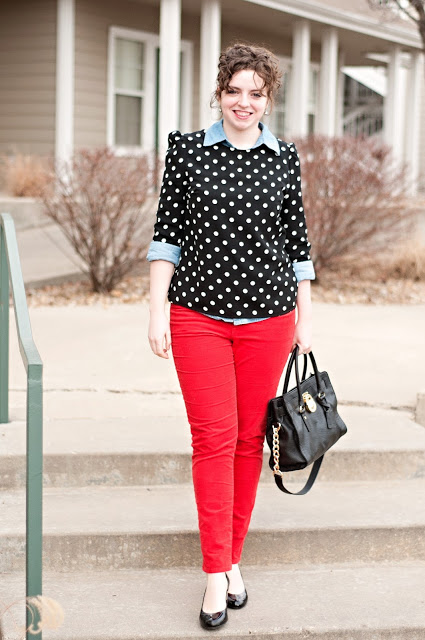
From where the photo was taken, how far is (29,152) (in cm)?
1200

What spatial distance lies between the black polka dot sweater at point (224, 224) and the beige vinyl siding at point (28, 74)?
9156 millimetres

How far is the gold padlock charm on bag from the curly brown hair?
3.19 ft

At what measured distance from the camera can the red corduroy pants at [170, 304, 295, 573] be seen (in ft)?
9.23

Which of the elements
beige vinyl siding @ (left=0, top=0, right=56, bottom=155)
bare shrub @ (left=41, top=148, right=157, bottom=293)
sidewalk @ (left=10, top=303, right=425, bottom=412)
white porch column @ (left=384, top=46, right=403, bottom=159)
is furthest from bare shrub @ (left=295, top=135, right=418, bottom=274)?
white porch column @ (left=384, top=46, right=403, bottom=159)

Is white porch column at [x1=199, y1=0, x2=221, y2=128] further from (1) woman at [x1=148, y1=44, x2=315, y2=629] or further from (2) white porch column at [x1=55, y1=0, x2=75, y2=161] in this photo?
(1) woman at [x1=148, y1=44, x2=315, y2=629]

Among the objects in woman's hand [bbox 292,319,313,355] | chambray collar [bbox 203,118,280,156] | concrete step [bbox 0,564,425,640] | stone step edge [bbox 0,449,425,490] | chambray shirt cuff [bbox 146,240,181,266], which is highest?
chambray collar [bbox 203,118,280,156]

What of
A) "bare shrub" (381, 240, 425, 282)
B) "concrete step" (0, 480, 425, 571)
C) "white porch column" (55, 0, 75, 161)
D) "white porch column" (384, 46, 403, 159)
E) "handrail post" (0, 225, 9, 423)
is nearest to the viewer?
"concrete step" (0, 480, 425, 571)

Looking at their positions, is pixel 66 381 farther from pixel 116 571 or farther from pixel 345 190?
pixel 345 190

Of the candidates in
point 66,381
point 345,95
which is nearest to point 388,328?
point 66,381

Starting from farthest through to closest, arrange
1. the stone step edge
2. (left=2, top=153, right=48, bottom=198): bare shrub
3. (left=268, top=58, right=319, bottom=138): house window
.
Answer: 1. (left=268, top=58, right=319, bottom=138): house window
2. (left=2, top=153, right=48, bottom=198): bare shrub
3. the stone step edge

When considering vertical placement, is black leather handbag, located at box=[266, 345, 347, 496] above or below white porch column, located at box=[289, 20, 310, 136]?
below

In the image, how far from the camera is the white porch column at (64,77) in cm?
1127

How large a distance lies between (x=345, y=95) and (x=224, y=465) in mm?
22073

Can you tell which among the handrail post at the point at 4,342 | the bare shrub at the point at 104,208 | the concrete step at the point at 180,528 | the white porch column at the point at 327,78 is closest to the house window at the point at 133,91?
the white porch column at the point at 327,78
